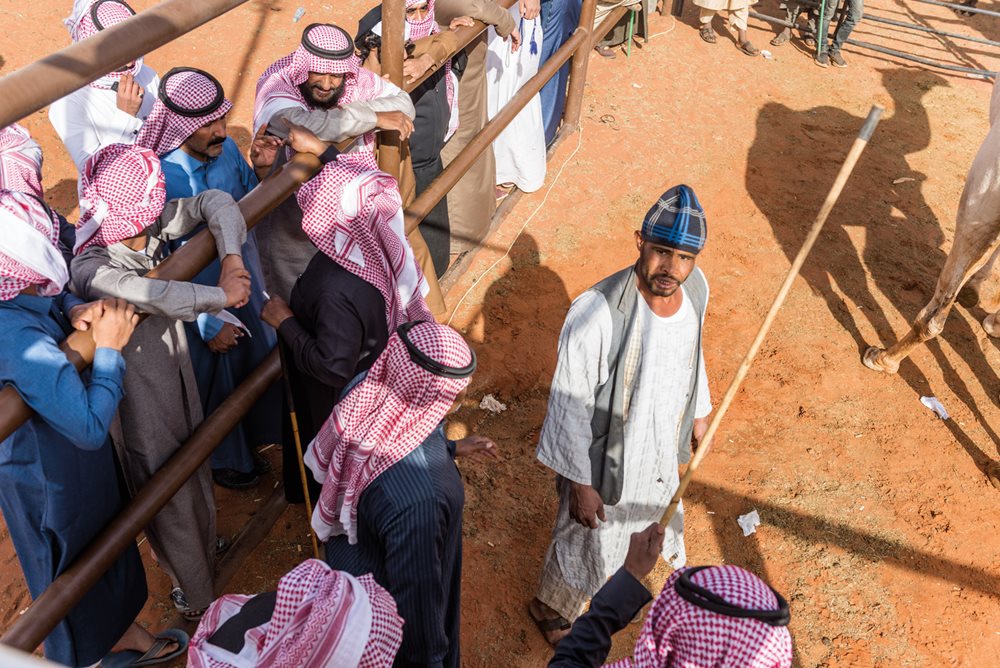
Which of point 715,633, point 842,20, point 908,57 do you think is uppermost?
point 715,633

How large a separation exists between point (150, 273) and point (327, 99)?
1.77 meters

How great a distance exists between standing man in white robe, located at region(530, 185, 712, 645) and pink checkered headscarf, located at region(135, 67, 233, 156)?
1.73 metres

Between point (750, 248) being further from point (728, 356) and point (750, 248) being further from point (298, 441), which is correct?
point (298, 441)

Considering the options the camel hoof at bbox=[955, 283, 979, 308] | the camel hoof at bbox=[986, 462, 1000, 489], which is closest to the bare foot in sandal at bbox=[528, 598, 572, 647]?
the camel hoof at bbox=[986, 462, 1000, 489]

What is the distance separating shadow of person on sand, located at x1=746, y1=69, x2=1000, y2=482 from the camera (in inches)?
214

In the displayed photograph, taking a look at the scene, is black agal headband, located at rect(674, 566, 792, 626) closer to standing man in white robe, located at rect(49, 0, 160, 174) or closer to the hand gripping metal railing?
the hand gripping metal railing

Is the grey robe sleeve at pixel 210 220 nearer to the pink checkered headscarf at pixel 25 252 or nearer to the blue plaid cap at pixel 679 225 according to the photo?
the pink checkered headscarf at pixel 25 252

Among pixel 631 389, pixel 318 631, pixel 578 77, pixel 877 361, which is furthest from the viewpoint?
pixel 578 77

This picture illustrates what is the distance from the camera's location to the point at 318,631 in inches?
Result: 68.8

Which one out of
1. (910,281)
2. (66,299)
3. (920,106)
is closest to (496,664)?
(66,299)

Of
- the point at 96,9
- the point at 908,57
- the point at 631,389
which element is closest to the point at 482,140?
the point at 96,9

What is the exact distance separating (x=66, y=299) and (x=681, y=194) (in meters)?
1.95

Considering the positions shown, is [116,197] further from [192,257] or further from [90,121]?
[90,121]

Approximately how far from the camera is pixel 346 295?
288cm
